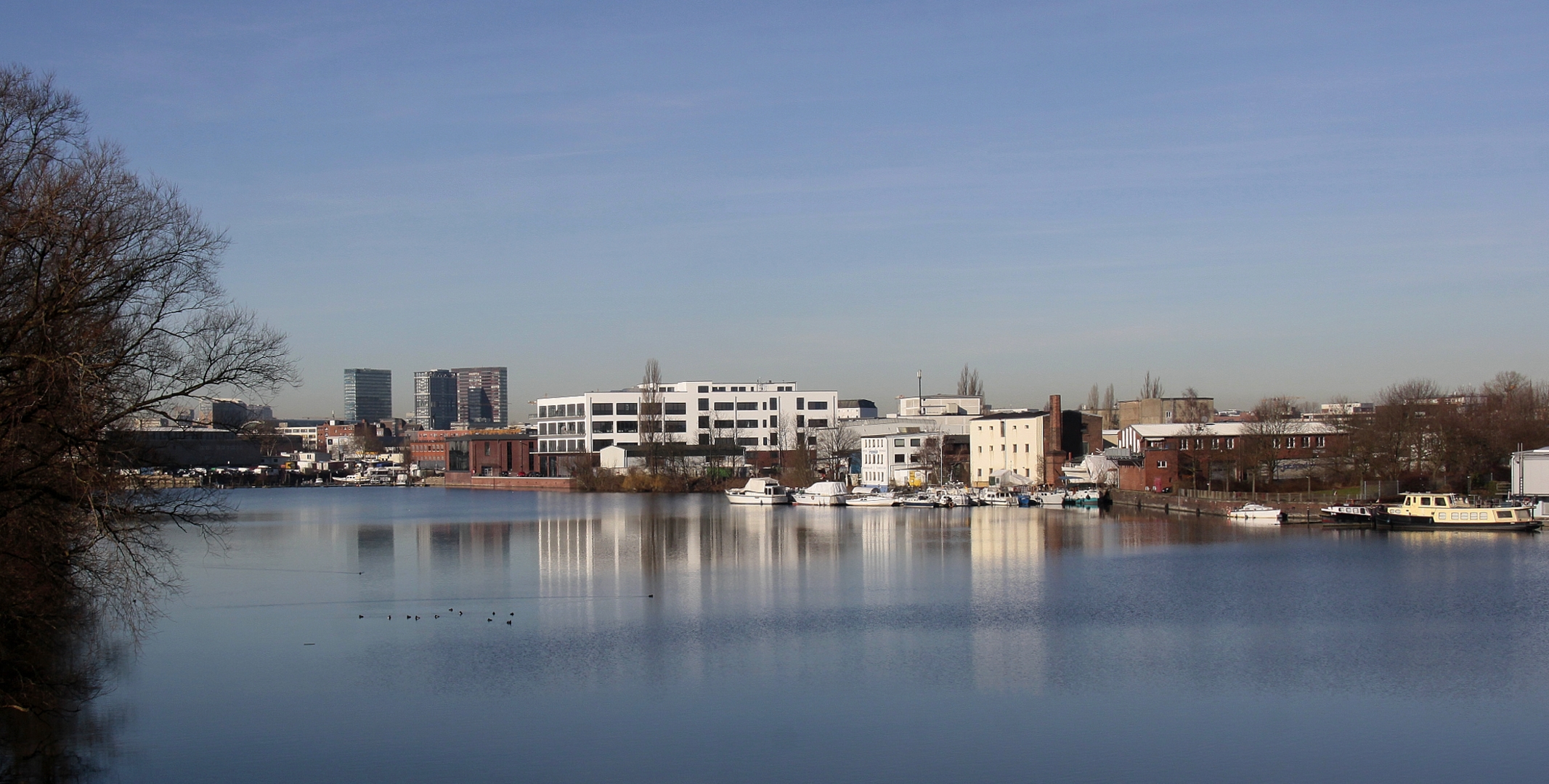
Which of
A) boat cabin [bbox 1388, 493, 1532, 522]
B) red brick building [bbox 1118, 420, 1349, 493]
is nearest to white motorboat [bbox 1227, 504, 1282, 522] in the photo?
boat cabin [bbox 1388, 493, 1532, 522]

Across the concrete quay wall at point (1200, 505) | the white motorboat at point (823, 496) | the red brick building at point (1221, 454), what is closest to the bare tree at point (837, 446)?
the white motorboat at point (823, 496)

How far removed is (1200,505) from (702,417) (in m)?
45.3

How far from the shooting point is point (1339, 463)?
190 ft

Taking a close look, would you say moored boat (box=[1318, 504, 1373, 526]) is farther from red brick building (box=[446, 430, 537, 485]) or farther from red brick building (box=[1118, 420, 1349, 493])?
red brick building (box=[446, 430, 537, 485])

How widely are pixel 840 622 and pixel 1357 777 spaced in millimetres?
11445

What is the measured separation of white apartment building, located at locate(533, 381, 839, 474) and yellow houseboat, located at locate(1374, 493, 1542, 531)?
1967 inches

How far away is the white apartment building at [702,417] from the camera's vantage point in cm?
9319

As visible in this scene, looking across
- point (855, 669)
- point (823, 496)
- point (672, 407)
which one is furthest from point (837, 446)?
point (855, 669)

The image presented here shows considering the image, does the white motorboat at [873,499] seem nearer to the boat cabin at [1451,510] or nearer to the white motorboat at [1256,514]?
the white motorboat at [1256,514]

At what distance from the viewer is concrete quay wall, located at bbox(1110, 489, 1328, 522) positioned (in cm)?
4997

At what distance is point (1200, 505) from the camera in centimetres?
5581

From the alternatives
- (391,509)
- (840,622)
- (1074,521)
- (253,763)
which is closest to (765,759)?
(253,763)

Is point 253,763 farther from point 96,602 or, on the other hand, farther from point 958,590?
point 958,590

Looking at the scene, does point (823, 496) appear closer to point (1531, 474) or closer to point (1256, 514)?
point (1256, 514)
